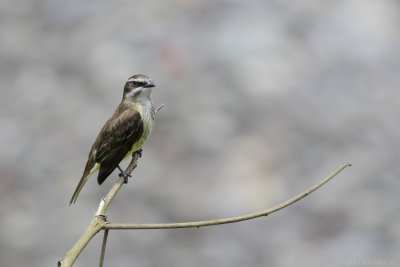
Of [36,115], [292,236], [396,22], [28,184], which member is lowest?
[292,236]

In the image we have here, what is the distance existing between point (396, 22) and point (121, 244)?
5.11 m

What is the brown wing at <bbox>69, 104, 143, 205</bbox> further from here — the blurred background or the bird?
the blurred background

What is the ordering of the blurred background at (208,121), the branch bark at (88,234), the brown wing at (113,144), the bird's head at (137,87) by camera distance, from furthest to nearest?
the blurred background at (208,121), the bird's head at (137,87), the brown wing at (113,144), the branch bark at (88,234)

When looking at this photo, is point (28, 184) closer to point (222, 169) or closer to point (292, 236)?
point (222, 169)

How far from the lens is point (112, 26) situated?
9688 millimetres

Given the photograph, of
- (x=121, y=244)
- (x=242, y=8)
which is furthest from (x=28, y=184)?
(x=242, y=8)

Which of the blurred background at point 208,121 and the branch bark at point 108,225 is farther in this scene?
the blurred background at point 208,121

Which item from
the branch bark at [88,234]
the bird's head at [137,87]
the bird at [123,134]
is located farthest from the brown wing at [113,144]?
the branch bark at [88,234]

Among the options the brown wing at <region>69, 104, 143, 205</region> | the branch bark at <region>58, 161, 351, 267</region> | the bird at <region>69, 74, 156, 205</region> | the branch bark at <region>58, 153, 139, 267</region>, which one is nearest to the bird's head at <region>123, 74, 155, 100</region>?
the bird at <region>69, 74, 156, 205</region>

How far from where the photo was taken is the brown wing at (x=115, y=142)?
4480 millimetres

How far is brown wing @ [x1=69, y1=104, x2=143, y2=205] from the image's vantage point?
14.7 ft

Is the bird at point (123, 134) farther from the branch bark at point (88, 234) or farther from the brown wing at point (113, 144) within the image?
the branch bark at point (88, 234)

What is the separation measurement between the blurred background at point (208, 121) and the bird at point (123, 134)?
2.66 m

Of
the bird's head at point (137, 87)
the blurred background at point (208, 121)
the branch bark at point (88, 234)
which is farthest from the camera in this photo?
the blurred background at point (208, 121)
